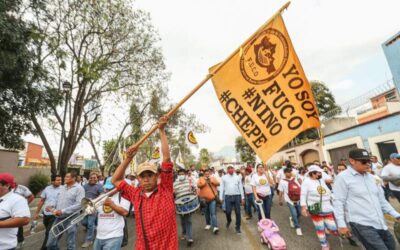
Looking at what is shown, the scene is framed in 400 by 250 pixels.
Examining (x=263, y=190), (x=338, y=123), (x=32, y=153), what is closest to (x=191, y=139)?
(x=263, y=190)

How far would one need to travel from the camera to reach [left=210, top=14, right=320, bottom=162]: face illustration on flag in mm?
3293

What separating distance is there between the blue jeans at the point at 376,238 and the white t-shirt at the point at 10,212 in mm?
4612

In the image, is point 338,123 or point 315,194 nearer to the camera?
point 315,194

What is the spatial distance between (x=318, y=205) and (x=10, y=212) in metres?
5.42

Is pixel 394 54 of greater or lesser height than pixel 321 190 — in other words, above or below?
above

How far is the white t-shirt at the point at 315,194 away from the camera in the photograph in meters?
4.77

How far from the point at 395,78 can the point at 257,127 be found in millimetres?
11988

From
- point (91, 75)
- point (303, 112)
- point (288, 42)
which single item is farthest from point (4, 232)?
point (91, 75)

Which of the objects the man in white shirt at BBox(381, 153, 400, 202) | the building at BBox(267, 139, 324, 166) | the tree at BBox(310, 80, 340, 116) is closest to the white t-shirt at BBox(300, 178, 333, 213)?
the man in white shirt at BBox(381, 153, 400, 202)

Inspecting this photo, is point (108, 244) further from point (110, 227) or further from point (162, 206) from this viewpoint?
point (162, 206)

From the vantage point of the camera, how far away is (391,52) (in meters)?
11.0

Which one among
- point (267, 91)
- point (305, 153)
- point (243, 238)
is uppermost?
point (305, 153)

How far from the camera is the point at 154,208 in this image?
231 centimetres

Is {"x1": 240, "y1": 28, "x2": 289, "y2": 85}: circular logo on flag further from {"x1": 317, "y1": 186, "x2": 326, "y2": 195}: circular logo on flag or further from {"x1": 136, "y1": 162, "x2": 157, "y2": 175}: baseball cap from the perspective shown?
{"x1": 317, "y1": 186, "x2": 326, "y2": 195}: circular logo on flag
